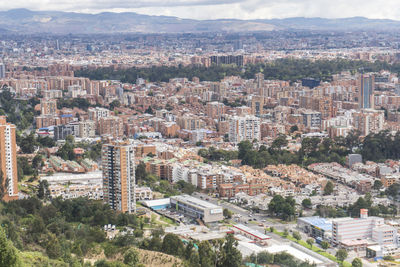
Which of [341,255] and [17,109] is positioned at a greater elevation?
[17,109]

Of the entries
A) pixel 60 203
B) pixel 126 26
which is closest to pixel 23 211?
pixel 60 203

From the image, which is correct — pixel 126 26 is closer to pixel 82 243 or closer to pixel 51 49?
pixel 51 49

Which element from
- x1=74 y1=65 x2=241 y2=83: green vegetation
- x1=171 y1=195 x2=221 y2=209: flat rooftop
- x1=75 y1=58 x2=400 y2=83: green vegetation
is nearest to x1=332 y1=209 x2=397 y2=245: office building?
x1=171 y1=195 x2=221 y2=209: flat rooftop

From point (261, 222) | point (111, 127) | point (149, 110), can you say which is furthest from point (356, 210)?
point (149, 110)

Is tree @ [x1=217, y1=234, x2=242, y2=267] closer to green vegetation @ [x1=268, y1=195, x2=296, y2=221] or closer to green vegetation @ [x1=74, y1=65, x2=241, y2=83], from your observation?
green vegetation @ [x1=268, y1=195, x2=296, y2=221]

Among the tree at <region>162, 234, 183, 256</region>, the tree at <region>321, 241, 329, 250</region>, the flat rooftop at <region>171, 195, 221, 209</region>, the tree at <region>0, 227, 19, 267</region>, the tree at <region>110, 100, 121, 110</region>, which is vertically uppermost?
the tree at <region>0, 227, 19, 267</region>

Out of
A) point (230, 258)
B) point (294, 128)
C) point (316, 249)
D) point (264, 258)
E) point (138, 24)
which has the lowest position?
point (316, 249)

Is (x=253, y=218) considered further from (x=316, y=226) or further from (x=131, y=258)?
(x=131, y=258)
